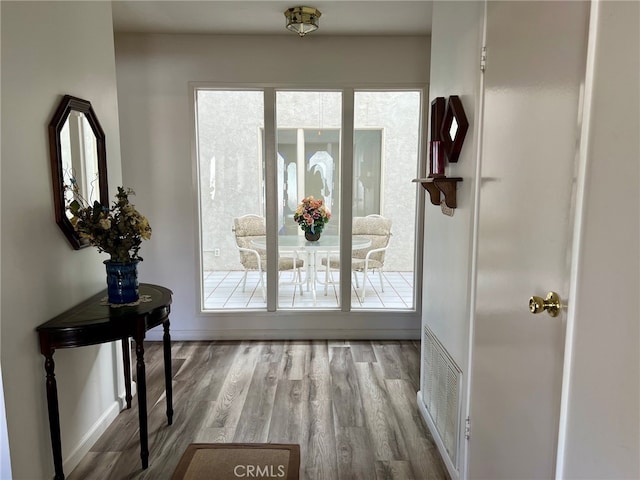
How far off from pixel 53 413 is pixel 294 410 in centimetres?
137

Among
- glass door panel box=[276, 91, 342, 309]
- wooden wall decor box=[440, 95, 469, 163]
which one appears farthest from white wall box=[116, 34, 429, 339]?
wooden wall decor box=[440, 95, 469, 163]

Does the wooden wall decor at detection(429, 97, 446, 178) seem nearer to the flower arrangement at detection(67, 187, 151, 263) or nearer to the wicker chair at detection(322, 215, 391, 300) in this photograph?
the flower arrangement at detection(67, 187, 151, 263)

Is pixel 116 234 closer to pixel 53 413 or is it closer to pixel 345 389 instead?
pixel 53 413

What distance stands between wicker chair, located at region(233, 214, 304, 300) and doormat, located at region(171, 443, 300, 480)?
1.83 metres

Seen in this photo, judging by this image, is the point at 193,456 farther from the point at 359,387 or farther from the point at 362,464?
the point at 359,387

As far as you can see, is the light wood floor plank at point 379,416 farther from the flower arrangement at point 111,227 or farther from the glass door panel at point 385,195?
the flower arrangement at point 111,227

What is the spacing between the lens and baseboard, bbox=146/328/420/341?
3.93m

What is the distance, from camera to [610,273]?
3.01 ft

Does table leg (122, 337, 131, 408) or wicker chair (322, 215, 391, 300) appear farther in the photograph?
wicker chair (322, 215, 391, 300)

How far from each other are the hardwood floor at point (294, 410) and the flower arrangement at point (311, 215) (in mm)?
1079

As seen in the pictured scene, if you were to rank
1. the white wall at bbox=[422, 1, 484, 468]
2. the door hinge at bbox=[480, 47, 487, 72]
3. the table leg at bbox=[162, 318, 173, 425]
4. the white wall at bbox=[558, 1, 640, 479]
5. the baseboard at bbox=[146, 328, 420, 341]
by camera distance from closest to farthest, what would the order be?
the white wall at bbox=[558, 1, 640, 479] → the door hinge at bbox=[480, 47, 487, 72] → the white wall at bbox=[422, 1, 484, 468] → the table leg at bbox=[162, 318, 173, 425] → the baseboard at bbox=[146, 328, 420, 341]

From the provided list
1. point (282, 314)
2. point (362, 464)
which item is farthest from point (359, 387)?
point (282, 314)

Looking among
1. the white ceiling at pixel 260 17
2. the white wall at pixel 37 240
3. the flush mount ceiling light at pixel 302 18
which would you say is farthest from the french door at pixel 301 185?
the white wall at pixel 37 240

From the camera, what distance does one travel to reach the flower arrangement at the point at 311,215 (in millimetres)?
3887
